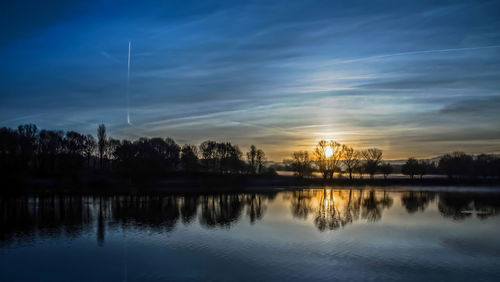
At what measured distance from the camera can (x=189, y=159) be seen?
132375 mm

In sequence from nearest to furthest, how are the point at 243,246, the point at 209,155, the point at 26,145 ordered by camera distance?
1. the point at 243,246
2. the point at 26,145
3. the point at 209,155

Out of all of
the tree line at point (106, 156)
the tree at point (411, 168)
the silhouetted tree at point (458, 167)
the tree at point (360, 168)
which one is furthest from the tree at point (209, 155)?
the silhouetted tree at point (458, 167)

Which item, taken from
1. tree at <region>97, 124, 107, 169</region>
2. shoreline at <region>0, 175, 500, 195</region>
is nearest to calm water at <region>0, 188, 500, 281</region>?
shoreline at <region>0, 175, 500, 195</region>

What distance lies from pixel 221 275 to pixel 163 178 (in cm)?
9447

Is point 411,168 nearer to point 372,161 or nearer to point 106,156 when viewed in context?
point 372,161

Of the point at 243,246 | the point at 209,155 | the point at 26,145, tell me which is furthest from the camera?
the point at 209,155

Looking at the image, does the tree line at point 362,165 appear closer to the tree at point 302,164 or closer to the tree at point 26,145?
the tree at point 302,164

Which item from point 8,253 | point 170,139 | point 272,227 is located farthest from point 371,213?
point 170,139

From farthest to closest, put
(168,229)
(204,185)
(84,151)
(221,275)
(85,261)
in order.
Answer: (84,151), (204,185), (168,229), (85,261), (221,275)

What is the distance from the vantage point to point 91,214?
44719 mm

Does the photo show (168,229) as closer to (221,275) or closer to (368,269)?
(221,275)

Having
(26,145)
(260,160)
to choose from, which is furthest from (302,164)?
(26,145)

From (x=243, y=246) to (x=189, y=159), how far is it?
107 m

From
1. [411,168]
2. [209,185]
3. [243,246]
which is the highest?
[411,168]
